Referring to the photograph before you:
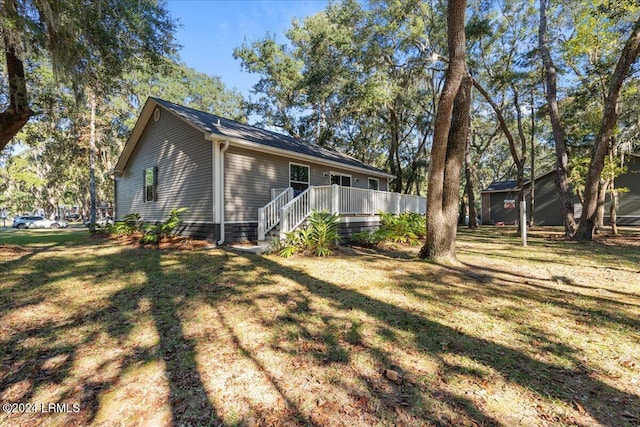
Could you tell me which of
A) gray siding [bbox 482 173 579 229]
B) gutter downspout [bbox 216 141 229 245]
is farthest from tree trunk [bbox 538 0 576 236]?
gray siding [bbox 482 173 579 229]

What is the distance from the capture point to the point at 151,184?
11414mm

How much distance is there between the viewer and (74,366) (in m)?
2.44

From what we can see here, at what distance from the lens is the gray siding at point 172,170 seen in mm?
9078

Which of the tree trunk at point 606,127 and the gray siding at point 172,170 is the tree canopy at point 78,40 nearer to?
the gray siding at point 172,170

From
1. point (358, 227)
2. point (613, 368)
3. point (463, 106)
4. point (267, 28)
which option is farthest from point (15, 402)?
point (267, 28)

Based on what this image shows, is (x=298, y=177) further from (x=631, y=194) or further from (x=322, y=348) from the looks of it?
(x=631, y=194)

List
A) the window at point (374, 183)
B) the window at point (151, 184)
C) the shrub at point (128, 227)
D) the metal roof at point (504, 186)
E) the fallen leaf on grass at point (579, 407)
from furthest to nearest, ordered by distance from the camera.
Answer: the metal roof at point (504, 186) → the window at point (374, 183) → the window at point (151, 184) → the shrub at point (128, 227) → the fallen leaf on grass at point (579, 407)

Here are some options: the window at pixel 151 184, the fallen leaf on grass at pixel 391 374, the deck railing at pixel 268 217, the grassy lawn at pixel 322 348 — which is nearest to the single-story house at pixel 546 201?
the grassy lawn at pixel 322 348

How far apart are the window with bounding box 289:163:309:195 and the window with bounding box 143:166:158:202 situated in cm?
514

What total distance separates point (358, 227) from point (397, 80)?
9.46 metres

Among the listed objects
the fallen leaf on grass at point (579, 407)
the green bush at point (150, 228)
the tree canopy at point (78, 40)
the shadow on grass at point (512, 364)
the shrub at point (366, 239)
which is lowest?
the fallen leaf on grass at point (579, 407)

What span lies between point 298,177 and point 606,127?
9995mm

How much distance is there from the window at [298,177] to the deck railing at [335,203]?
2230 millimetres

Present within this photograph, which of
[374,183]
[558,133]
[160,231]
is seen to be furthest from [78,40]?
[558,133]
